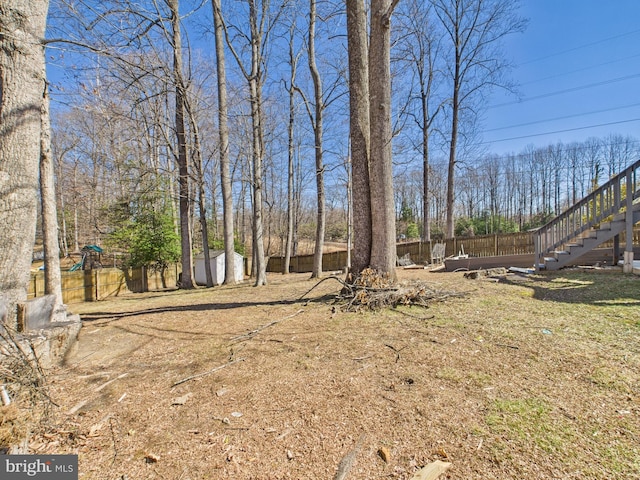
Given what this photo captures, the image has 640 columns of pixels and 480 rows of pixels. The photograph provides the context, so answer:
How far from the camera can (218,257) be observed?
43.0 feet

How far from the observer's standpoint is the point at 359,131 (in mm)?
5062

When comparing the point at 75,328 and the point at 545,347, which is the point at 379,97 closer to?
the point at 545,347

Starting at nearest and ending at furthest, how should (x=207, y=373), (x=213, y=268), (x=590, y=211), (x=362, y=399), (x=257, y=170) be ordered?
(x=362, y=399) → (x=207, y=373) → (x=590, y=211) → (x=257, y=170) → (x=213, y=268)

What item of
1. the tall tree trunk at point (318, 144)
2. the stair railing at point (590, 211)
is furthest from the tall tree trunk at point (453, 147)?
→ the tall tree trunk at point (318, 144)

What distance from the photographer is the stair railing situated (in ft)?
19.9

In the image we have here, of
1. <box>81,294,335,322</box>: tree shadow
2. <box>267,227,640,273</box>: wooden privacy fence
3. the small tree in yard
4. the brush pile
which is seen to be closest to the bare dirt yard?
the brush pile

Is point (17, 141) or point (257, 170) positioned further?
point (257, 170)

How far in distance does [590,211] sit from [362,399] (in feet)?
26.6

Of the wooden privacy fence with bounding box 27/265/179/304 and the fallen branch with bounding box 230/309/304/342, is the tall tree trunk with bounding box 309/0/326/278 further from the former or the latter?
the wooden privacy fence with bounding box 27/265/179/304

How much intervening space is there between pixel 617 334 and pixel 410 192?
115ft

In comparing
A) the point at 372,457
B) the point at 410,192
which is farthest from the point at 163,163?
the point at 410,192

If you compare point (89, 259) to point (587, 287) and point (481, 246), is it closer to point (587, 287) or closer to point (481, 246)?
point (587, 287)

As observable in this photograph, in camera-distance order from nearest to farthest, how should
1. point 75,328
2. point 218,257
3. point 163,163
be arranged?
point 75,328, point 218,257, point 163,163

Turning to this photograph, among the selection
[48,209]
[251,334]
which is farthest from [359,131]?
[48,209]
